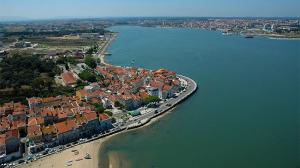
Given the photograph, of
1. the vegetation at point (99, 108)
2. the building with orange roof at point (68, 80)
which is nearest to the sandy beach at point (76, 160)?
the vegetation at point (99, 108)

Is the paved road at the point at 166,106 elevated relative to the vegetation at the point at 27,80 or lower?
lower

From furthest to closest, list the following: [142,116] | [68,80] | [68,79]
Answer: [68,79], [68,80], [142,116]

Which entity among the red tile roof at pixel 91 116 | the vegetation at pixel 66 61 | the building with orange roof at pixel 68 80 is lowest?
the red tile roof at pixel 91 116

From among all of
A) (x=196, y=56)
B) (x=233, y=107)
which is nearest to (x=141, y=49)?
(x=196, y=56)

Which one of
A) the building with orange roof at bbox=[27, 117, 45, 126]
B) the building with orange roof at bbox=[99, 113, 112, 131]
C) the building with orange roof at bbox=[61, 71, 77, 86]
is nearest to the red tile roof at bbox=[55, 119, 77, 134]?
the building with orange roof at bbox=[27, 117, 45, 126]

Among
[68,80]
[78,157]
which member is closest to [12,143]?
[78,157]

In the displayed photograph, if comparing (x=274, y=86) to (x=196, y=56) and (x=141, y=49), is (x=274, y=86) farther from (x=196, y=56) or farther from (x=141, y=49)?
(x=141, y=49)

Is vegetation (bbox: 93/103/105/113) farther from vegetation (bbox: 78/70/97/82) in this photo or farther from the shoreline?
vegetation (bbox: 78/70/97/82)

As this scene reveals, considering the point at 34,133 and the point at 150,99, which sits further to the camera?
the point at 150,99

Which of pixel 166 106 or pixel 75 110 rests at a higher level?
pixel 75 110

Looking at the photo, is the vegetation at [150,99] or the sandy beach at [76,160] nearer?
the sandy beach at [76,160]

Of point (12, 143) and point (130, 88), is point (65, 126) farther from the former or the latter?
point (130, 88)

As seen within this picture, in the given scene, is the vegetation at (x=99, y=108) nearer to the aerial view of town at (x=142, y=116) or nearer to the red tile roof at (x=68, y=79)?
the aerial view of town at (x=142, y=116)
